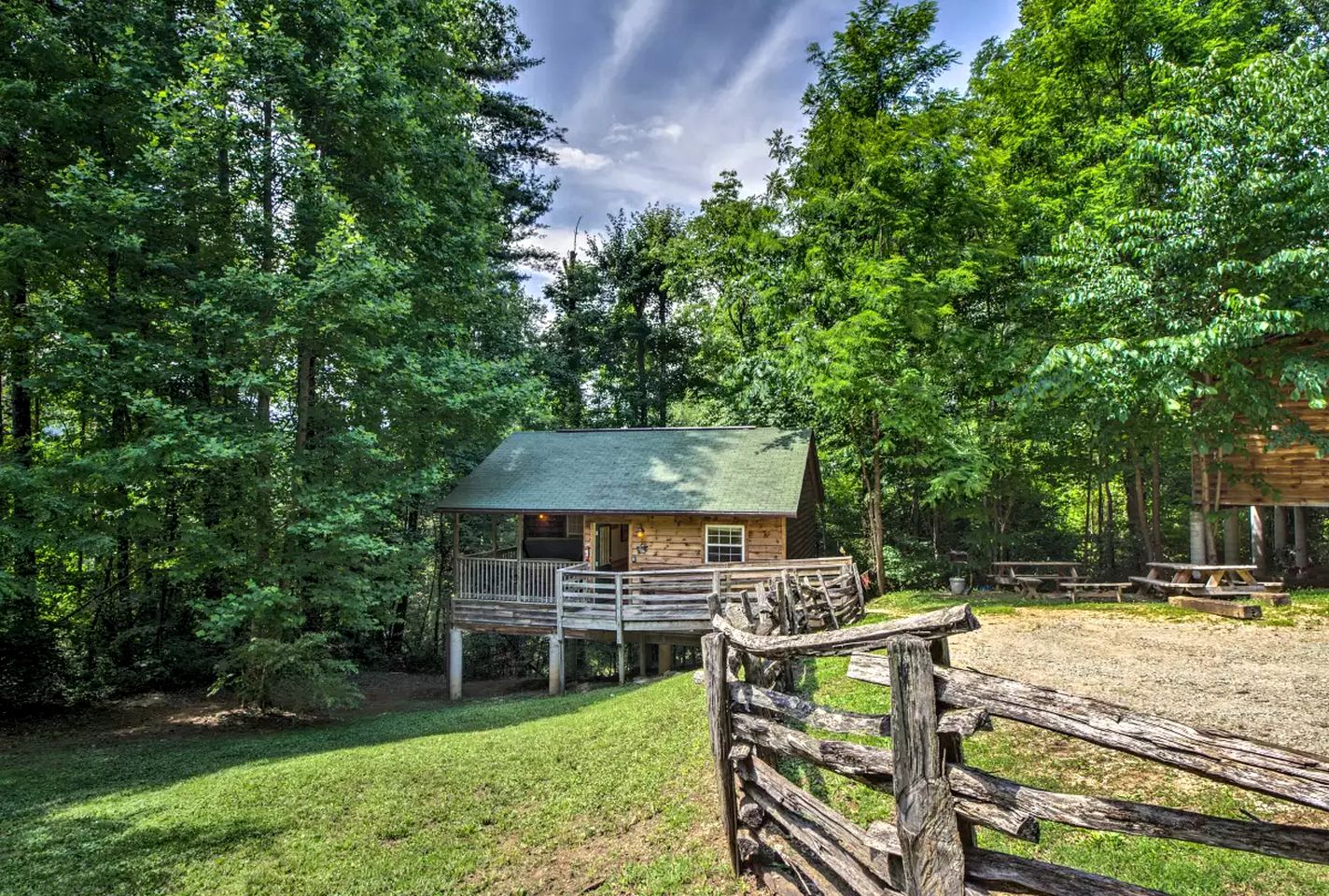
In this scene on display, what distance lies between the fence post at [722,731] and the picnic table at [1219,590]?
12.8 m

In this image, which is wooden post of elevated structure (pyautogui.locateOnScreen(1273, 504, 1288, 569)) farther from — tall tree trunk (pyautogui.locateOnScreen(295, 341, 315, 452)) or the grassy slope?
tall tree trunk (pyautogui.locateOnScreen(295, 341, 315, 452))

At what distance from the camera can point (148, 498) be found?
12.1m

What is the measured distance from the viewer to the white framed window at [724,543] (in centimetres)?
1702

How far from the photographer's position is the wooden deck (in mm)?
15008

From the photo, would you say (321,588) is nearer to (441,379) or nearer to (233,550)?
(233,550)

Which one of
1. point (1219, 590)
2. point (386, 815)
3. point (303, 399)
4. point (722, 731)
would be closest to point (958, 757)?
point (722, 731)

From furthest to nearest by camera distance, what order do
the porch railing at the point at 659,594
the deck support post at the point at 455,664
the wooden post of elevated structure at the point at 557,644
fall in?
1. the deck support post at the point at 455,664
2. the wooden post of elevated structure at the point at 557,644
3. the porch railing at the point at 659,594

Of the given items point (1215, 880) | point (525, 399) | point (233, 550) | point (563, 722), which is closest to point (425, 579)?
point (525, 399)

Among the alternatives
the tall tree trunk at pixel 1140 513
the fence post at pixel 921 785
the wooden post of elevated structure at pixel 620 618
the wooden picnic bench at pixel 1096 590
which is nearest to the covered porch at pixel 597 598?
the wooden post of elevated structure at pixel 620 618

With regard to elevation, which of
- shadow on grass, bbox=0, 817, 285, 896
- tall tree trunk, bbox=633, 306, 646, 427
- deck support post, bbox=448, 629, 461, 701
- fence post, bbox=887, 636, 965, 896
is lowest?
deck support post, bbox=448, 629, 461, 701

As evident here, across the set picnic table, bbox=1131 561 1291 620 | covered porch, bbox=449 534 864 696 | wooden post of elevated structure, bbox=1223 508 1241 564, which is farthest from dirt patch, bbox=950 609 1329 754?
wooden post of elevated structure, bbox=1223 508 1241 564

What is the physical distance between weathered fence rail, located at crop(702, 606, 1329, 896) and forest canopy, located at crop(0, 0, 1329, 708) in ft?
33.2

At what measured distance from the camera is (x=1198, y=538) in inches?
628

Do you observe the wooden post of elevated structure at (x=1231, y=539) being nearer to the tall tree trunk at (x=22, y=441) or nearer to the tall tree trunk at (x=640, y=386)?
the tall tree trunk at (x=640, y=386)
